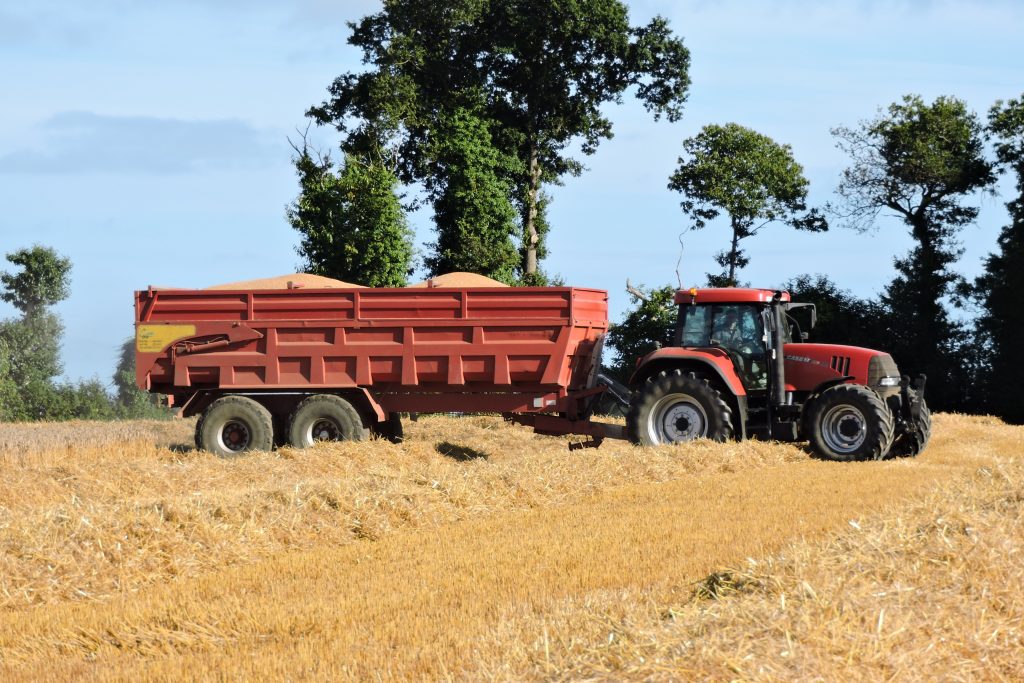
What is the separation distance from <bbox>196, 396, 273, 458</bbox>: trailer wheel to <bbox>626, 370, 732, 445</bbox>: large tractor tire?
16.8ft

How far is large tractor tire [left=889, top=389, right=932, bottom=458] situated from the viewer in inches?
625

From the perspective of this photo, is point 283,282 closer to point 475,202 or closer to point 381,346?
point 381,346

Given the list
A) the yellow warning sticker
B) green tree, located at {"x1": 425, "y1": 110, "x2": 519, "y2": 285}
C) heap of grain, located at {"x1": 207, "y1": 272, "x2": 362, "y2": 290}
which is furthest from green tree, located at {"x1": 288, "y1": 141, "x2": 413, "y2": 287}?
the yellow warning sticker

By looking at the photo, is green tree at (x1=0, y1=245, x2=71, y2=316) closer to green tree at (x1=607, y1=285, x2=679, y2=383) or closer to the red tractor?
green tree at (x1=607, y1=285, x2=679, y2=383)

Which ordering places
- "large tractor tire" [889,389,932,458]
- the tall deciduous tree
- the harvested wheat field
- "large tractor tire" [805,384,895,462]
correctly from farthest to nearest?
1. the tall deciduous tree
2. "large tractor tire" [889,389,932,458]
3. "large tractor tire" [805,384,895,462]
4. the harvested wheat field

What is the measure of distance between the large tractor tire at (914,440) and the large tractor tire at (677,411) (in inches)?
106

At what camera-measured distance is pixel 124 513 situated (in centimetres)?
974

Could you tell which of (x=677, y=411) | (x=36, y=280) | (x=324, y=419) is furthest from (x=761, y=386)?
(x=36, y=280)

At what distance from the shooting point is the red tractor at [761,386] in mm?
15039

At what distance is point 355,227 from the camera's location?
33.2 meters

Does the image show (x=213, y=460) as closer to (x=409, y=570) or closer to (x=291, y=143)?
(x=409, y=570)

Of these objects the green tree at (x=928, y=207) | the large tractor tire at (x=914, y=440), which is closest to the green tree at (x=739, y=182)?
the green tree at (x=928, y=207)

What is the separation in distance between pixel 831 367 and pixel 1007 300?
71.0 feet

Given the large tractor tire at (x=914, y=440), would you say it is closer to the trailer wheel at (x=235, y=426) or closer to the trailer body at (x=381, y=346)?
the trailer body at (x=381, y=346)
